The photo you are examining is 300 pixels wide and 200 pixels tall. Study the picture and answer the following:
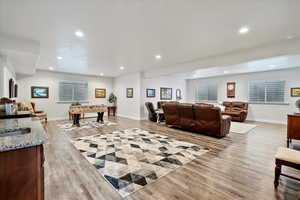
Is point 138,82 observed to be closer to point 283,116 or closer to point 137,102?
point 137,102

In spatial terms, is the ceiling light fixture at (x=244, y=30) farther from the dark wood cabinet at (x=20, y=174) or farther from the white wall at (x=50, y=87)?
the white wall at (x=50, y=87)

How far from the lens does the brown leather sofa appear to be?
23.4ft

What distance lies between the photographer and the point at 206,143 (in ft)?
12.8

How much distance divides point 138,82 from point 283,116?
731 cm

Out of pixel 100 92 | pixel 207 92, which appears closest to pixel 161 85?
pixel 207 92

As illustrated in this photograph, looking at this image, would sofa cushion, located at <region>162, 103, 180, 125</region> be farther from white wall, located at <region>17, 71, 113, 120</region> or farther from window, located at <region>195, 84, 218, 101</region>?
white wall, located at <region>17, 71, 113, 120</region>

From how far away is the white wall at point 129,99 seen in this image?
7.76 meters

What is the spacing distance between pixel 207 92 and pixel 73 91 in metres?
8.72

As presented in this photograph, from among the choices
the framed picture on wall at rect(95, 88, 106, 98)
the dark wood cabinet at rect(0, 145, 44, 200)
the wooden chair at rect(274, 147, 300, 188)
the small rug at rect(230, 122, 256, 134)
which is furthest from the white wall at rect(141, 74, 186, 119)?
the dark wood cabinet at rect(0, 145, 44, 200)

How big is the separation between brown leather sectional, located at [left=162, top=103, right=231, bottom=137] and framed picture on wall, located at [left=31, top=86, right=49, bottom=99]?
6371mm

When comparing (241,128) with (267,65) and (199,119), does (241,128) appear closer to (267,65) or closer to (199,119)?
(199,119)

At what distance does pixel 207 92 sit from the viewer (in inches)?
389

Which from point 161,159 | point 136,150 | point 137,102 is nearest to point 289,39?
point 161,159

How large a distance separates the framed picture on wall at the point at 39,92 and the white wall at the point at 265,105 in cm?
994
